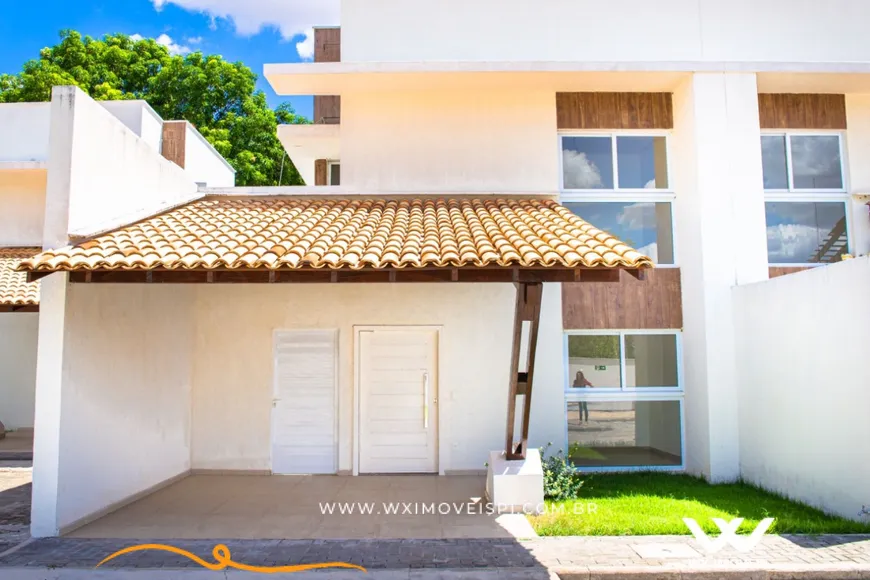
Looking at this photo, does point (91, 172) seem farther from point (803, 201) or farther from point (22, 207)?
point (803, 201)

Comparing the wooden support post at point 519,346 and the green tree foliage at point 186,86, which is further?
the green tree foliage at point 186,86

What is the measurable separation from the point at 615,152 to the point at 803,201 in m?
3.21

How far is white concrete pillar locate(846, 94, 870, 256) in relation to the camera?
9.71 meters

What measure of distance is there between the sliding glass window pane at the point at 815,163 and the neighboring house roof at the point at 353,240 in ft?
14.0

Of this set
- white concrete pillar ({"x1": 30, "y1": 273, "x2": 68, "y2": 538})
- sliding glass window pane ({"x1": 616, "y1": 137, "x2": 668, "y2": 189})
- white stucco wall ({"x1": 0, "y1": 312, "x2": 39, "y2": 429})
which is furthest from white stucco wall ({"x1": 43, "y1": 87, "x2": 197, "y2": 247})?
white stucco wall ({"x1": 0, "y1": 312, "x2": 39, "y2": 429})

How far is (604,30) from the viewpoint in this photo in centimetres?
1036

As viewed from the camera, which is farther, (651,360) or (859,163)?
(859,163)

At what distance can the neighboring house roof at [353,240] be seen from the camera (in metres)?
6.26

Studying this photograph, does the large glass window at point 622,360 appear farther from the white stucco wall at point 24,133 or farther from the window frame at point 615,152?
the white stucco wall at point 24,133

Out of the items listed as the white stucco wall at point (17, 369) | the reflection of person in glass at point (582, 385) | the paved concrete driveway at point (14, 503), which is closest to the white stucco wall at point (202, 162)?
the white stucco wall at point (17, 369)

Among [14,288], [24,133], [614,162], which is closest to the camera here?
[614,162]

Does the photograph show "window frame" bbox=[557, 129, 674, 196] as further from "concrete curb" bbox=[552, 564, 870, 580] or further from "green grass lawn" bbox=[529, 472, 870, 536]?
"concrete curb" bbox=[552, 564, 870, 580]

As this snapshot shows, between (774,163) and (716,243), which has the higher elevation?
(774,163)

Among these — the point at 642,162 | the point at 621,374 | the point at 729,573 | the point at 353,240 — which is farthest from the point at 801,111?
the point at 353,240
